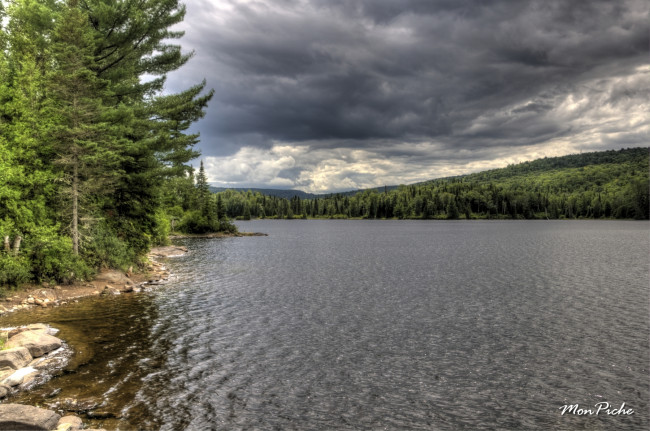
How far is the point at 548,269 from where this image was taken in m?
49.1

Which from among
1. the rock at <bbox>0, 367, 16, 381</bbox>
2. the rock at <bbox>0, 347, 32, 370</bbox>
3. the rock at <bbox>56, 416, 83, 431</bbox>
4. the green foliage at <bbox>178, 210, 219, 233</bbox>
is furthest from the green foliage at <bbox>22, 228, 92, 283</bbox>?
the green foliage at <bbox>178, 210, 219, 233</bbox>

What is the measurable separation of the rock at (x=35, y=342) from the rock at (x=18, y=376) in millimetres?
2111

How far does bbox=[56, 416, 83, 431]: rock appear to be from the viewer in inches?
438

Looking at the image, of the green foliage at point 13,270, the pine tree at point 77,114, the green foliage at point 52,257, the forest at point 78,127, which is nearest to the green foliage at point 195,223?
the forest at point 78,127

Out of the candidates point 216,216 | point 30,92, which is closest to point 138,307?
point 30,92

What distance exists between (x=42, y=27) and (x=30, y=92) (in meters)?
6.58

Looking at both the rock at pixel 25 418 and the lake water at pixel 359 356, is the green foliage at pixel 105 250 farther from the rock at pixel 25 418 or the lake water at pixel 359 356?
the rock at pixel 25 418

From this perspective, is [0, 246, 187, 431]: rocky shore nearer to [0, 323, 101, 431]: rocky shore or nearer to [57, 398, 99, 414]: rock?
[0, 323, 101, 431]: rocky shore

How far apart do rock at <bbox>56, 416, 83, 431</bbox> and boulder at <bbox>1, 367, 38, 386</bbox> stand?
432 centimetres

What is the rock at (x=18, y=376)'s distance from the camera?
559 inches

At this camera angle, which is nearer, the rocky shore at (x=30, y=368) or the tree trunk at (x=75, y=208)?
the rocky shore at (x=30, y=368)

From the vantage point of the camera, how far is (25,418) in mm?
10617

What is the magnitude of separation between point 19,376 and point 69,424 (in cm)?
535

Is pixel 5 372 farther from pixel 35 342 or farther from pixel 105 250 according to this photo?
pixel 105 250
